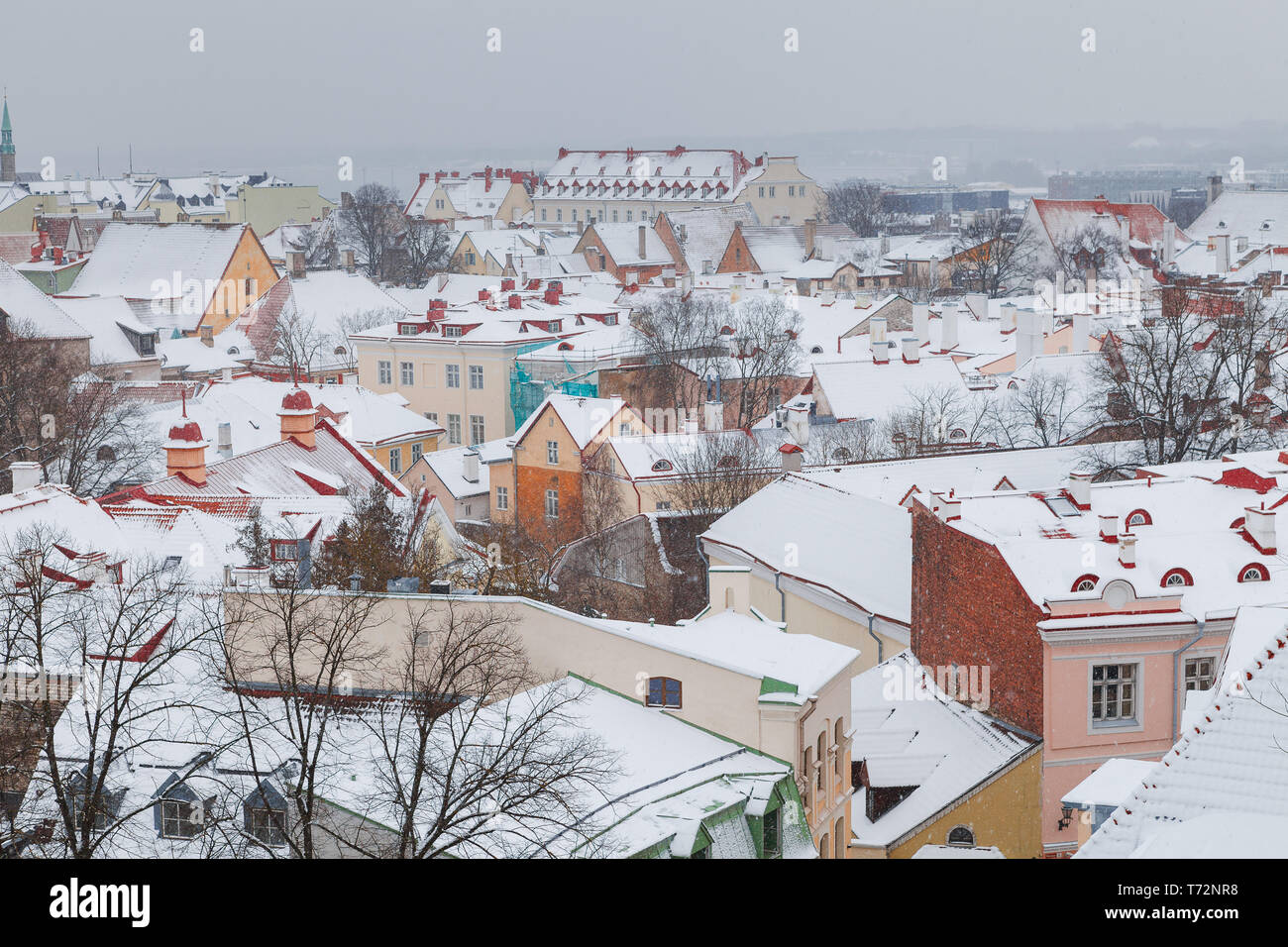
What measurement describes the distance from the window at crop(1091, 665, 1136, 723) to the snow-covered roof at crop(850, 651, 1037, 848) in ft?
1.82

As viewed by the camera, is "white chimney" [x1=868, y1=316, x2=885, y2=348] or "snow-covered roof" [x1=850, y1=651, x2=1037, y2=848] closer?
"snow-covered roof" [x1=850, y1=651, x2=1037, y2=848]

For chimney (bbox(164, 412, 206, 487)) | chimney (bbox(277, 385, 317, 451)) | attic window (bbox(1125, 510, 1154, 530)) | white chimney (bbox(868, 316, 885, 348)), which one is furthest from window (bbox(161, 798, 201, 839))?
white chimney (bbox(868, 316, 885, 348))

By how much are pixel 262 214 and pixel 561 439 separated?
50517 millimetres

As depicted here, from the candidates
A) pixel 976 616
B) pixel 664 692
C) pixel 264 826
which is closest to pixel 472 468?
pixel 976 616

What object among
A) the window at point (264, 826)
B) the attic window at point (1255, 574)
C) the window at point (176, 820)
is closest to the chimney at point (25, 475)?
the window at point (176, 820)

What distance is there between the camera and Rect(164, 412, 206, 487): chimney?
18.5 m

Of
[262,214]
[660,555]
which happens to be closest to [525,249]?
[262,214]

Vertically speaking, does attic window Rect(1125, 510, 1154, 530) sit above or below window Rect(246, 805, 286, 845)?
above

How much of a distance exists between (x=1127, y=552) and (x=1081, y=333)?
17.5m

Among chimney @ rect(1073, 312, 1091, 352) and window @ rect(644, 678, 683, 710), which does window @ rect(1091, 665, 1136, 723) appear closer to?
window @ rect(644, 678, 683, 710)

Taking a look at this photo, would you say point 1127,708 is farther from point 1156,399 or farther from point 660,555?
point 1156,399

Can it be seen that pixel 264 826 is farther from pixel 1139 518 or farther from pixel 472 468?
pixel 472 468

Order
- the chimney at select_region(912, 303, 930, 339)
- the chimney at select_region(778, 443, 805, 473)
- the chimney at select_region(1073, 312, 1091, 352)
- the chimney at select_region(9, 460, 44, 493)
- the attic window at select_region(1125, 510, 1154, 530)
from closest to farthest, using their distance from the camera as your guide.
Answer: the attic window at select_region(1125, 510, 1154, 530)
the chimney at select_region(9, 460, 44, 493)
the chimney at select_region(778, 443, 805, 473)
the chimney at select_region(1073, 312, 1091, 352)
the chimney at select_region(912, 303, 930, 339)
